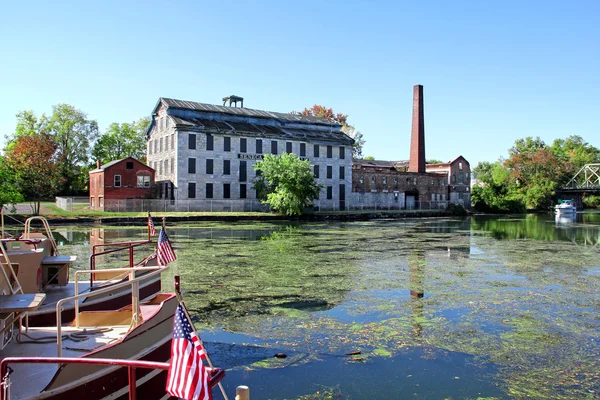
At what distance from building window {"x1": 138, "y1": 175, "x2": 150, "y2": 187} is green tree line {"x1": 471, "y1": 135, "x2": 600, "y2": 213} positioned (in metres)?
49.4

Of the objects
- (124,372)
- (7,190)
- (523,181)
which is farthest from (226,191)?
(523,181)

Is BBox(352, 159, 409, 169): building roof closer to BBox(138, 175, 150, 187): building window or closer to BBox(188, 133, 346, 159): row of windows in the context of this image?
BBox(188, 133, 346, 159): row of windows

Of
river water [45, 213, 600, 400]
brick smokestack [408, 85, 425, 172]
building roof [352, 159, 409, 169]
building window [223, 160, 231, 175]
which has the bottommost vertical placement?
river water [45, 213, 600, 400]

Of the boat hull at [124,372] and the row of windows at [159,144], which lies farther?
the row of windows at [159,144]

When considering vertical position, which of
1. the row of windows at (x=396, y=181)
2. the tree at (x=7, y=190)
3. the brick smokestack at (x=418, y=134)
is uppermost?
the brick smokestack at (x=418, y=134)

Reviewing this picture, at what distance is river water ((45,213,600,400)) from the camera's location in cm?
802

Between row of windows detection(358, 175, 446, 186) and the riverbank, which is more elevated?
row of windows detection(358, 175, 446, 186)

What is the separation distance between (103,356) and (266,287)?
29.6ft

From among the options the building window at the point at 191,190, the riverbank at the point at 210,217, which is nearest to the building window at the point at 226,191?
the building window at the point at 191,190

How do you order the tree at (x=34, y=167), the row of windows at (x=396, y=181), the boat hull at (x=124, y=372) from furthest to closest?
the row of windows at (x=396, y=181), the tree at (x=34, y=167), the boat hull at (x=124, y=372)

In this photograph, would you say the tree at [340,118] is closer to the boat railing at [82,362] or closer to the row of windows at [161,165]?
the row of windows at [161,165]

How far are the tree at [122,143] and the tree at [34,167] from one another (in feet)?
64.6

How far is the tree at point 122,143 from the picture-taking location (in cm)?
7588

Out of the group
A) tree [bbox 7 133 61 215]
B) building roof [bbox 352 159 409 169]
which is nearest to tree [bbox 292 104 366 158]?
building roof [bbox 352 159 409 169]
